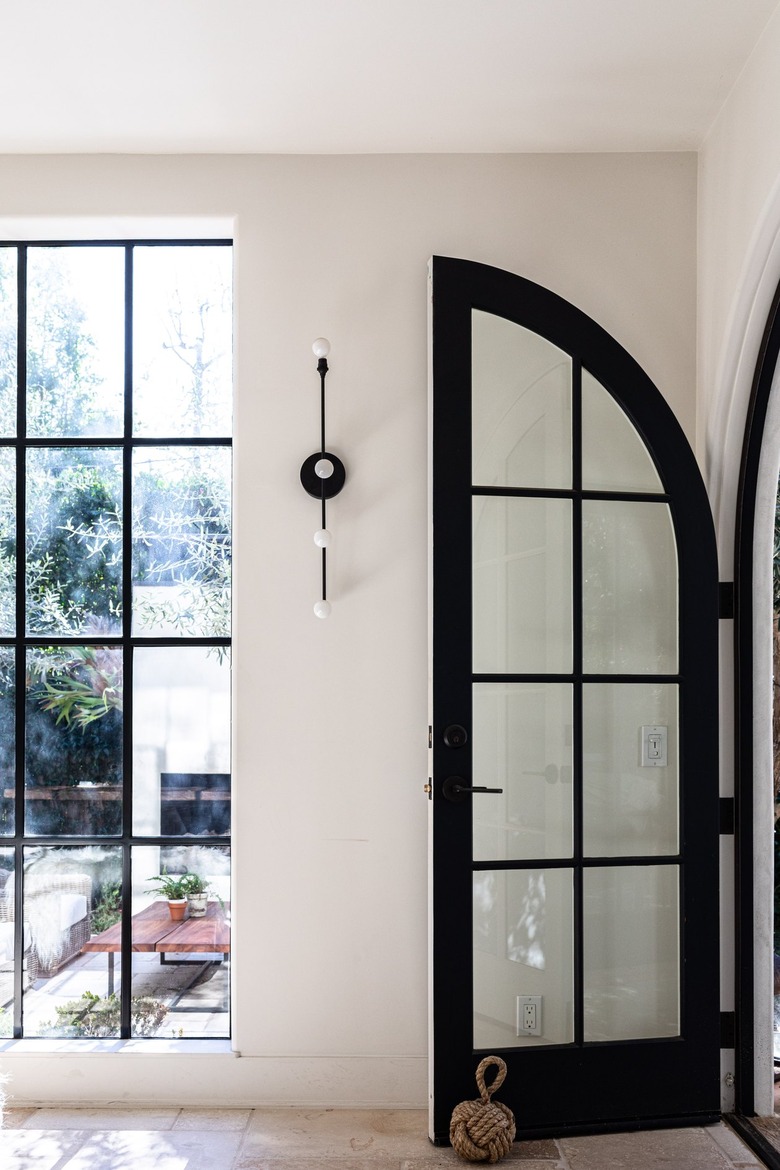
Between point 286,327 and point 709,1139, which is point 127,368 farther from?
point 709,1139

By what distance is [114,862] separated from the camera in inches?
104

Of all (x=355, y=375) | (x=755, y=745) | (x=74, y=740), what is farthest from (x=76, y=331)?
(x=755, y=745)

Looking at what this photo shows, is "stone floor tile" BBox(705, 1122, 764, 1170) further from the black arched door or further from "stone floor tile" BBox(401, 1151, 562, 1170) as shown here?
"stone floor tile" BBox(401, 1151, 562, 1170)

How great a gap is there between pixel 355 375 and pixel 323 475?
33cm

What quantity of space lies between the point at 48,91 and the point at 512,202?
128cm

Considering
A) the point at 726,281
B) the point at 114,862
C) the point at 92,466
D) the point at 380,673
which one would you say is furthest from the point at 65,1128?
the point at 726,281

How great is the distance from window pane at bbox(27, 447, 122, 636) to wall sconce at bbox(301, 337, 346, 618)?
615mm

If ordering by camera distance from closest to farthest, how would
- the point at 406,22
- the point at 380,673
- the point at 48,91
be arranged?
the point at 406,22, the point at 48,91, the point at 380,673

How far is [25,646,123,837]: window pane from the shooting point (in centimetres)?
265


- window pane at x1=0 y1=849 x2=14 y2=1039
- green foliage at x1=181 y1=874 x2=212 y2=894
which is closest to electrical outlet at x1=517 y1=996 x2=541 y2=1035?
green foliage at x1=181 y1=874 x2=212 y2=894

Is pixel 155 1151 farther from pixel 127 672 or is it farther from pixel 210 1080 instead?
pixel 127 672

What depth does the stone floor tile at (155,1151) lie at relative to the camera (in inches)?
86.0

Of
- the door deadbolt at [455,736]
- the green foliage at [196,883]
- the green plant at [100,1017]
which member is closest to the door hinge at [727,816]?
the door deadbolt at [455,736]

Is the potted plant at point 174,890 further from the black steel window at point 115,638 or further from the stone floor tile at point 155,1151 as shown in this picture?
the stone floor tile at point 155,1151
